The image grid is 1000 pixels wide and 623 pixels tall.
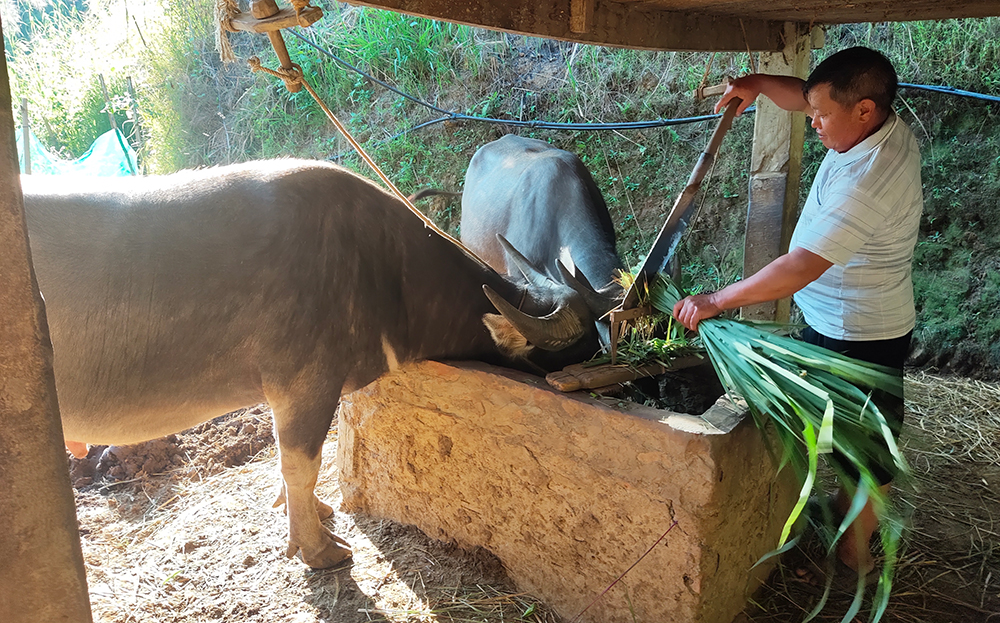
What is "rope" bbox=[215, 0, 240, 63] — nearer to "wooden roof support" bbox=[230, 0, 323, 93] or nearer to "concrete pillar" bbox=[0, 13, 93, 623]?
"wooden roof support" bbox=[230, 0, 323, 93]

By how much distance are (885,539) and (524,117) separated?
244 inches

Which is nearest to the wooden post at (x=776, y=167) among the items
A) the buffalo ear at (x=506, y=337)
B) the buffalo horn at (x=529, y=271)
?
the buffalo horn at (x=529, y=271)

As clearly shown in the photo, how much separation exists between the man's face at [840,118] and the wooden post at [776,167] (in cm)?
94

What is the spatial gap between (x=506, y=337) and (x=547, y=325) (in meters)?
0.19

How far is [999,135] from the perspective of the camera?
462 centimetres

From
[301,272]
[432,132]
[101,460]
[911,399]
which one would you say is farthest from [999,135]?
[101,460]

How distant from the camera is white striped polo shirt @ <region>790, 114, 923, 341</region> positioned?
2.23m

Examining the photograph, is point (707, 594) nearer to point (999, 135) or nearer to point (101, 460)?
point (101, 460)

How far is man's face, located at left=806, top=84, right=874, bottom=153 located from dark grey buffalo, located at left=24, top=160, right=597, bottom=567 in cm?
127

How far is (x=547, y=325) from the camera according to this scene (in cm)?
288

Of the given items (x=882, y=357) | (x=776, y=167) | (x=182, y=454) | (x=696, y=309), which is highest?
(x=776, y=167)

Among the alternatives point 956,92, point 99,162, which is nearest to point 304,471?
point 956,92

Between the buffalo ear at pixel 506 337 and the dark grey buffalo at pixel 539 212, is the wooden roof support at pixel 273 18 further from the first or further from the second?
the dark grey buffalo at pixel 539 212

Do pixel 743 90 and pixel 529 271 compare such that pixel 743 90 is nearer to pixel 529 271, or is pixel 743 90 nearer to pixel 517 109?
pixel 529 271
